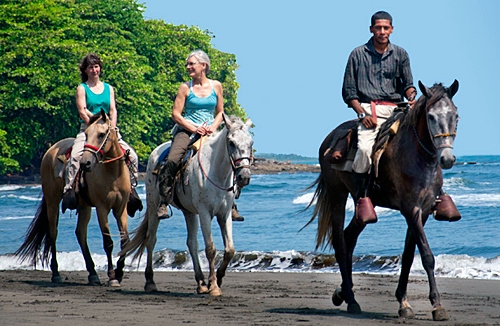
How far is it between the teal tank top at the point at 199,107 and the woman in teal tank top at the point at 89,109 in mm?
1146

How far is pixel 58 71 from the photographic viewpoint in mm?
55312

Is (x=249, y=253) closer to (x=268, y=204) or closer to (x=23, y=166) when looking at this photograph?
(x=268, y=204)

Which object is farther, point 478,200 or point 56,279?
point 478,200

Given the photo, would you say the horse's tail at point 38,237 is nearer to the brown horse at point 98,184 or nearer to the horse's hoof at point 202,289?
the brown horse at point 98,184

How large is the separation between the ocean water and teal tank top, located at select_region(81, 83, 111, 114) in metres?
1.64

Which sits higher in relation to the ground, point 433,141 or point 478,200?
point 433,141

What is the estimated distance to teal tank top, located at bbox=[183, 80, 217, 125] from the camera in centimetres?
1233

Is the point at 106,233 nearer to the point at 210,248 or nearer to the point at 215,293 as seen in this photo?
the point at 210,248

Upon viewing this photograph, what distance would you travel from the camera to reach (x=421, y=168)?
9484mm

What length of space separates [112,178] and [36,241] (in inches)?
90.6

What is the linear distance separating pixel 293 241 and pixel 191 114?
1308cm

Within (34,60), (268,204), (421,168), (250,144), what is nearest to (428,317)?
(421,168)

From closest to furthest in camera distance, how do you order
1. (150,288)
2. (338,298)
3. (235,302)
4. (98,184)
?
(338,298), (235,302), (150,288), (98,184)

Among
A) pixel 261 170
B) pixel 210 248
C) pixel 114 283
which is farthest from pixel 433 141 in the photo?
pixel 261 170
